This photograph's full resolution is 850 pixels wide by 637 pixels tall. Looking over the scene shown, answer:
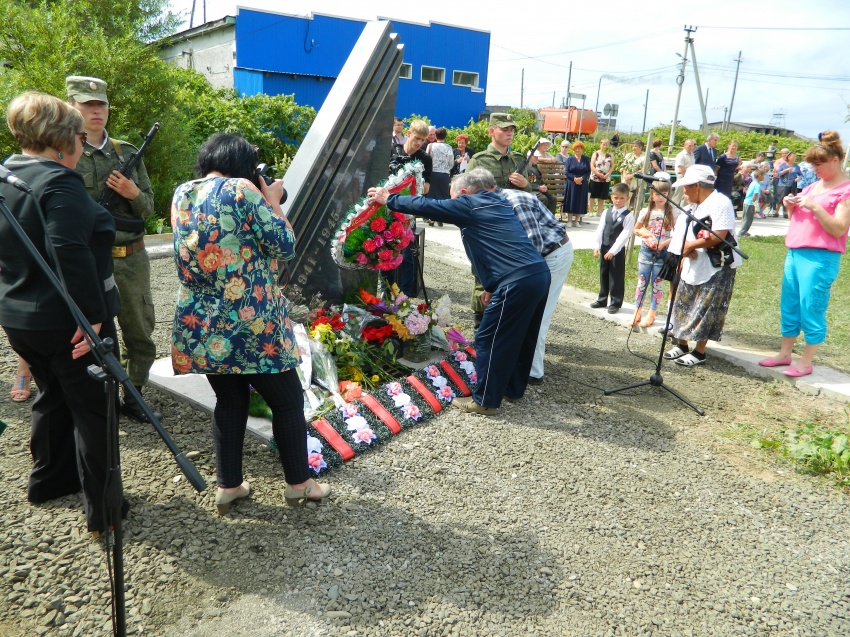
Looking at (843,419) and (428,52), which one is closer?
(843,419)

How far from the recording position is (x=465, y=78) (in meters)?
28.9

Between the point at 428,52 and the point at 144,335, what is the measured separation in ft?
85.9

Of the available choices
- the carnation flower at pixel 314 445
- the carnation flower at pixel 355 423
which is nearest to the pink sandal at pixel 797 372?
the carnation flower at pixel 355 423

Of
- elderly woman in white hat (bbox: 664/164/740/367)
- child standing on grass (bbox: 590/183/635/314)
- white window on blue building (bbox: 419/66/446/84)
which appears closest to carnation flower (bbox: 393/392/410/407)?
elderly woman in white hat (bbox: 664/164/740/367)

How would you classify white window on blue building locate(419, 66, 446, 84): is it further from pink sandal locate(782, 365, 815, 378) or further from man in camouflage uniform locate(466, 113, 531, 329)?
pink sandal locate(782, 365, 815, 378)

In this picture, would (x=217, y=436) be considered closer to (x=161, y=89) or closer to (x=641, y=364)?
(x=641, y=364)

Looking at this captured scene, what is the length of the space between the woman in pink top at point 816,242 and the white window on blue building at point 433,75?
24.3 meters

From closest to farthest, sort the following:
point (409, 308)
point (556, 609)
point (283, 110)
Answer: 1. point (556, 609)
2. point (409, 308)
3. point (283, 110)

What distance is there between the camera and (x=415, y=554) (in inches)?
117

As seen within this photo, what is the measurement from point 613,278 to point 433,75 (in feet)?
75.5

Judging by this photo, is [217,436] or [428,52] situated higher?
[428,52]

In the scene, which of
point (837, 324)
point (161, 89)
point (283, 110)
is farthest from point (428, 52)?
point (837, 324)

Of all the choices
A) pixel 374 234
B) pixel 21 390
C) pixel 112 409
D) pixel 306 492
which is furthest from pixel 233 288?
pixel 21 390

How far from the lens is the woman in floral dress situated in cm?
269
